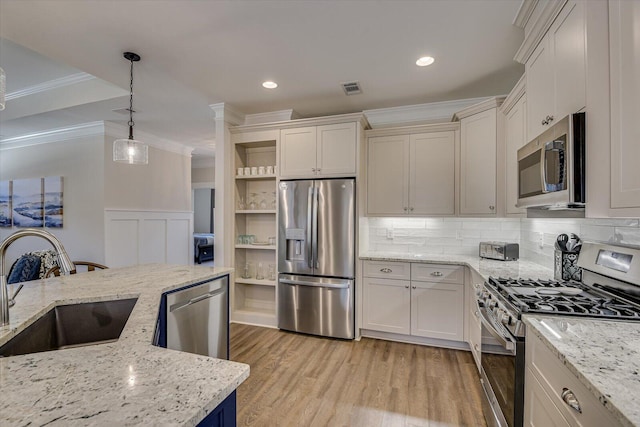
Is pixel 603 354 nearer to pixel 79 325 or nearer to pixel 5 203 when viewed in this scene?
pixel 79 325

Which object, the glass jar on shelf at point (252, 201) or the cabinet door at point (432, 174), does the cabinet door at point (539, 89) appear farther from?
the glass jar on shelf at point (252, 201)

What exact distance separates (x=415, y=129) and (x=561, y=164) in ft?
6.79

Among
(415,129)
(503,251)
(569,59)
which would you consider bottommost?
(503,251)

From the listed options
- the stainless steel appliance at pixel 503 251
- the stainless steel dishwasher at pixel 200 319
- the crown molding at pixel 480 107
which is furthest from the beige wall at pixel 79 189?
Result: the stainless steel appliance at pixel 503 251

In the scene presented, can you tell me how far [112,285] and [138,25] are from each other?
1.79 metres

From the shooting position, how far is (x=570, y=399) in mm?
924

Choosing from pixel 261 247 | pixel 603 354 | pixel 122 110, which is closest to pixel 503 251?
pixel 603 354

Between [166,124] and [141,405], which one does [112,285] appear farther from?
[166,124]

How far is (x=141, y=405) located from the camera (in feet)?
2.15

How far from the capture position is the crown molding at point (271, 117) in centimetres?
381

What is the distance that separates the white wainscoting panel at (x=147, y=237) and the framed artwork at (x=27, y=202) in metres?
1.47

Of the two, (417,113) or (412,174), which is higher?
(417,113)

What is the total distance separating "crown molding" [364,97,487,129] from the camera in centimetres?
346

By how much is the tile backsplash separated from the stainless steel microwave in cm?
100
